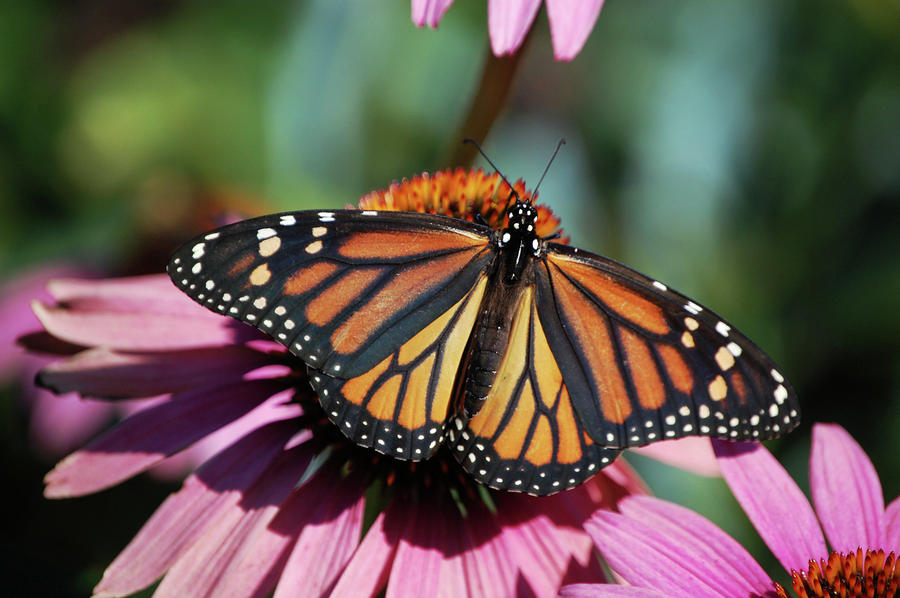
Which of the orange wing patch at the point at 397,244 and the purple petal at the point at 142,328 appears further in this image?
the purple petal at the point at 142,328

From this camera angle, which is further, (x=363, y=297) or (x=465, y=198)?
(x=465, y=198)

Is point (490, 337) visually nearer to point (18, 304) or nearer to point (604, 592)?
point (604, 592)

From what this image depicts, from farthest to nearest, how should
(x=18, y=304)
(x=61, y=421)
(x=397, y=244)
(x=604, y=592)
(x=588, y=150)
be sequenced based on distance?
(x=588, y=150)
(x=18, y=304)
(x=61, y=421)
(x=397, y=244)
(x=604, y=592)

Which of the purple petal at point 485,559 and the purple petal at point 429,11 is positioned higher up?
the purple petal at point 429,11

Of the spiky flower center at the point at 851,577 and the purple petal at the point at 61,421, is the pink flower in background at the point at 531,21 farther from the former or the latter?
the purple petal at the point at 61,421

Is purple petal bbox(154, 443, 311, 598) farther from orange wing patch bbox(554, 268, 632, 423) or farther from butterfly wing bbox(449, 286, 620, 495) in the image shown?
orange wing patch bbox(554, 268, 632, 423)

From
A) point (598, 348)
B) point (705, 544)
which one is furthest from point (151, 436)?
point (705, 544)

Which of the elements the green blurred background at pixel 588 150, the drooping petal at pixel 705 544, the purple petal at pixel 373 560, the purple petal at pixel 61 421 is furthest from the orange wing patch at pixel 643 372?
the purple petal at pixel 61 421
